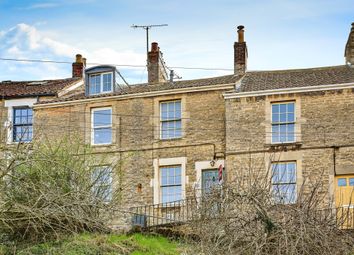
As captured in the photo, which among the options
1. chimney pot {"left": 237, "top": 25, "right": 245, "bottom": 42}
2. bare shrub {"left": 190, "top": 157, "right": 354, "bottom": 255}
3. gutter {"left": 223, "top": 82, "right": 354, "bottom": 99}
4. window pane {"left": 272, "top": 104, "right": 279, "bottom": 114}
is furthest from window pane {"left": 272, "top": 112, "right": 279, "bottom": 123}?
bare shrub {"left": 190, "top": 157, "right": 354, "bottom": 255}

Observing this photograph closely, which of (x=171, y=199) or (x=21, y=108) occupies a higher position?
(x=21, y=108)

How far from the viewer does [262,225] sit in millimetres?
14102

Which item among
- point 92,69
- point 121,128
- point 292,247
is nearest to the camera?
point 292,247

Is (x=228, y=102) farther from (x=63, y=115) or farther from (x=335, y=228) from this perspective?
(x=335, y=228)

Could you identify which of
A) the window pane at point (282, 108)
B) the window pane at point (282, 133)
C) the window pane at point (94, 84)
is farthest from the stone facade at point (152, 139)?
the window pane at point (282, 133)

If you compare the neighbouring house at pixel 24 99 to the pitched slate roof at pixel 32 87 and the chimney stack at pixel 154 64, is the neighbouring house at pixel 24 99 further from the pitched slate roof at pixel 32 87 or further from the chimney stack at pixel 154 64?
the chimney stack at pixel 154 64

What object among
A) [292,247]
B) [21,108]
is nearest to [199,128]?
[21,108]

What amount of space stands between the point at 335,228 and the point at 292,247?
4.52ft

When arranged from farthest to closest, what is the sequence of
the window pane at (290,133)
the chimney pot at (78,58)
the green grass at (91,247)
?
the chimney pot at (78,58), the window pane at (290,133), the green grass at (91,247)

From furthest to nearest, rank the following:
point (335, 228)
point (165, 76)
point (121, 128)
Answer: point (165, 76) → point (121, 128) → point (335, 228)

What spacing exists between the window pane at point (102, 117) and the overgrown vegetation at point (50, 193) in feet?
21.3

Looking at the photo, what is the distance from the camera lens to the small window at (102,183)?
78.1 ft

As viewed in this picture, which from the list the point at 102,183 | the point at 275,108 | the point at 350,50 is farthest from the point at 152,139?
the point at 350,50

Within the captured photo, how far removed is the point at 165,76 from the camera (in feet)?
118
